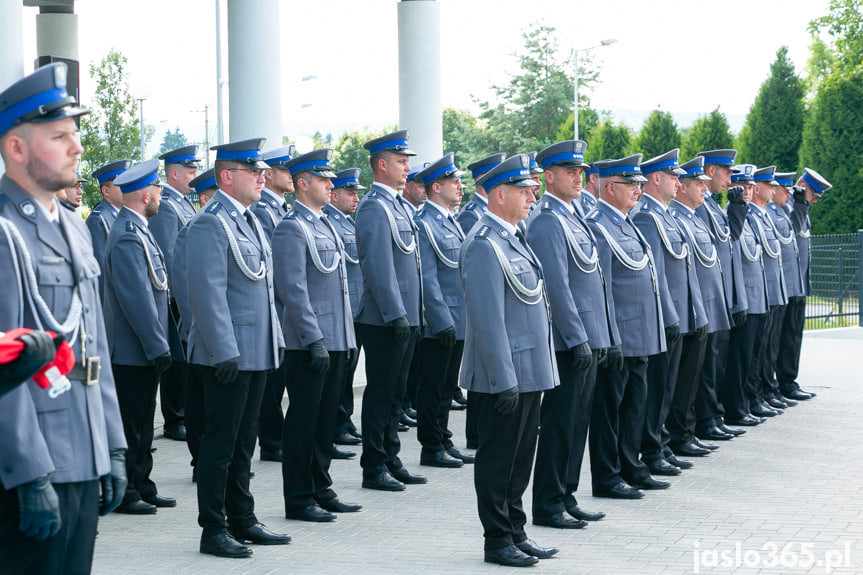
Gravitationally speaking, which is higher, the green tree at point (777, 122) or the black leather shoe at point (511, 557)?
the green tree at point (777, 122)

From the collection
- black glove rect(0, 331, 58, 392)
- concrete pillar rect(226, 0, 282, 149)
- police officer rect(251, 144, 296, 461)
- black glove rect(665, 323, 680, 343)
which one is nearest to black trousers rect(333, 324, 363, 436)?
police officer rect(251, 144, 296, 461)

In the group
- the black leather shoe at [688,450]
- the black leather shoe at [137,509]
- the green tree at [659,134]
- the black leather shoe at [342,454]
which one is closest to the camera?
the black leather shoe at [137,509]

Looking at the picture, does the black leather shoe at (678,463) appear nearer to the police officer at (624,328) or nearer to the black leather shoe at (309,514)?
the police officer at (624,328)

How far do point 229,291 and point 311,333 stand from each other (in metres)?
0.78

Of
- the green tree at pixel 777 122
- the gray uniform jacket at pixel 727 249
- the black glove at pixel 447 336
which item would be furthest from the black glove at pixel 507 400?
the green tree at pixel 777 122

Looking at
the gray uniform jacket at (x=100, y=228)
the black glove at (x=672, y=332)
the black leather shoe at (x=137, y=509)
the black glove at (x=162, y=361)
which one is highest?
the gray uniform jacket at (x=100, y=228)

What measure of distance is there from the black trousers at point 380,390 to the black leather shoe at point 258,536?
64.2 inches

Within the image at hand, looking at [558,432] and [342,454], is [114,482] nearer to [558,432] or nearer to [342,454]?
[558,432]

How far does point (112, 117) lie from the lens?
3991 centimetres

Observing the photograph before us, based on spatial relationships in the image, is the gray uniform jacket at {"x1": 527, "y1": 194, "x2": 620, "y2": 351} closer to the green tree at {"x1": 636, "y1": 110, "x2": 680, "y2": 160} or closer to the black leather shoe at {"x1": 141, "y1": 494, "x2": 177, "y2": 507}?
the black leather shoe at {"x1": 141, "y1": 494, "x2": 177, "y2": 507}

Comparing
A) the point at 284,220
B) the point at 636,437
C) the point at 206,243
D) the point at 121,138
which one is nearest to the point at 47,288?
the point at 206,243

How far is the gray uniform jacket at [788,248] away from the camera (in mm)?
11664

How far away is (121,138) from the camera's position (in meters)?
39.5

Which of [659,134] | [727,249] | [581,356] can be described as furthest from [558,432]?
[659,134]
